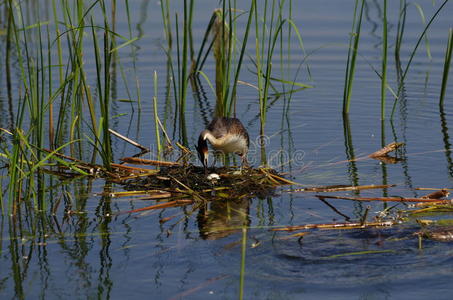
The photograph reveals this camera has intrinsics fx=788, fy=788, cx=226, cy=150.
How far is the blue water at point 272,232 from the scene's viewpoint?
200 inches

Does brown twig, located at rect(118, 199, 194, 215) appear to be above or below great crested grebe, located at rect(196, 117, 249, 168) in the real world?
below

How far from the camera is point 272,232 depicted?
595 cm

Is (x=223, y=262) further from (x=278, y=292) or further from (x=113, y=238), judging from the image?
(x=113, y=238)

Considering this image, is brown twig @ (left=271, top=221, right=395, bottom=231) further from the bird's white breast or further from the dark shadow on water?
the bird's white breast

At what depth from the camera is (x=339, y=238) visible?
5.70 m

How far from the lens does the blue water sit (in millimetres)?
5074

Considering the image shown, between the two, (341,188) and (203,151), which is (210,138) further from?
(341,188)

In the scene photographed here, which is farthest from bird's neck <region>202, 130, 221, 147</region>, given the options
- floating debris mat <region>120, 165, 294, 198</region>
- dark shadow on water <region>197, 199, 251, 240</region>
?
dark shadow on water <region>197, 199, 251, 240</region>

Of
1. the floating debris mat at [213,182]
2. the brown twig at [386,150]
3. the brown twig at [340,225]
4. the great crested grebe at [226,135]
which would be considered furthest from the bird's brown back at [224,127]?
the brown twig at [340,225]

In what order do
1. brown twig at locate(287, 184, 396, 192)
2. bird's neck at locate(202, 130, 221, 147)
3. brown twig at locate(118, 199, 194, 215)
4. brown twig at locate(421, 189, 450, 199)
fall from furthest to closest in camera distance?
bird's neck at locate(202, 130, 221, 147), brown twig at locate(287, 184, 396, 192), brown twig at locate(118, 199, 194, 215), brown twig at locate(421, 189, 450, 199)

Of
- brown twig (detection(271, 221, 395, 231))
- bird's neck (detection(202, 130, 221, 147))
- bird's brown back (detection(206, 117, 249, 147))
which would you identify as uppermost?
bird's brown back (detection(206, 117, 249, 147))

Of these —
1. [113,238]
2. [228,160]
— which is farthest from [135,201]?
[228,160]

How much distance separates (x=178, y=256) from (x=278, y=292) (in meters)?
0.91

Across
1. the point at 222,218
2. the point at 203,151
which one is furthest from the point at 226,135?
the point at 222,218
